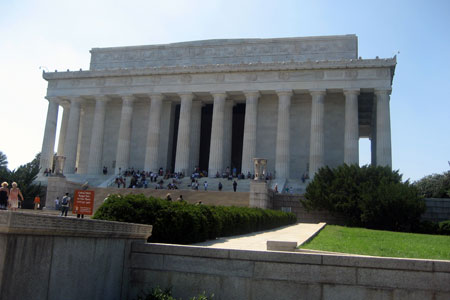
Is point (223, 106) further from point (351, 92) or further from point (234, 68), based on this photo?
point (351, 92)

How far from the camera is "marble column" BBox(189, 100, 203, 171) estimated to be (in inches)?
2239

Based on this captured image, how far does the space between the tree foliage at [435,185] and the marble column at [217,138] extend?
2101 cm

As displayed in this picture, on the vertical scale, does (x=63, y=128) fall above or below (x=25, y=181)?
above

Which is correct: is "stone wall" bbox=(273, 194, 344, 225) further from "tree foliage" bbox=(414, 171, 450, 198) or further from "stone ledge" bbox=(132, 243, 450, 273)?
"stone ledge" bbox=(132, 243, 450, 273)

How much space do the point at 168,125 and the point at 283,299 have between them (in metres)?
50.5


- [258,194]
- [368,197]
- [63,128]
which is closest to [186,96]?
[63,128]

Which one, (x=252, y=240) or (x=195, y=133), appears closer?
(x=252, y=240)

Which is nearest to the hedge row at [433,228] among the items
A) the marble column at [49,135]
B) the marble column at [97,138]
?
the marble column at [97,138]

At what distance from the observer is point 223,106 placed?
53906mm

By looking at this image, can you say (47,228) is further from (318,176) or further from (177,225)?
(318,176)

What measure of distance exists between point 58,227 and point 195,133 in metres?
49.4

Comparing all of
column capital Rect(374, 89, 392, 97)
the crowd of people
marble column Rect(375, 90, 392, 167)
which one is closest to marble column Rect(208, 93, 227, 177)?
the crowd of people

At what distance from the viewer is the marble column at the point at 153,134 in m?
54.9

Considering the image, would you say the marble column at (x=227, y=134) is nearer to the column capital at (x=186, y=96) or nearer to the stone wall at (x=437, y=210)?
the column capital at (x=186, y=96)
